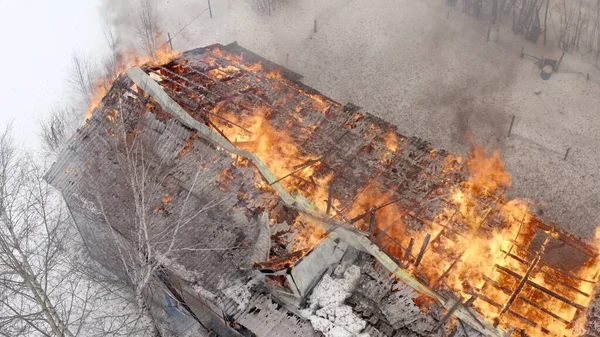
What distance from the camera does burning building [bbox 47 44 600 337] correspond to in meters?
11.9

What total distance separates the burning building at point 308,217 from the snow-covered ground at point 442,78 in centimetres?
1142

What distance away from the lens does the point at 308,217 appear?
13352mm

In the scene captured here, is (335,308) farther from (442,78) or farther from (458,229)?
(442,78)

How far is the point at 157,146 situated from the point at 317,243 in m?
6.87

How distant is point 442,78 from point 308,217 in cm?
2130

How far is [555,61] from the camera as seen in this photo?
30.3 meters

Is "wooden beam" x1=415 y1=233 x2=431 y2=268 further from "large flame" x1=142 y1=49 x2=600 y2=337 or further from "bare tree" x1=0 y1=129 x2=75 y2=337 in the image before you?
"bare tree" x1=0 y1=129 x2=75 y2=337

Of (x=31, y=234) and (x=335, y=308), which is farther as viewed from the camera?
(x=31, y=234)

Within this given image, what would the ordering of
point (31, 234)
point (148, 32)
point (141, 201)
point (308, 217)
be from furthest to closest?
point (148, 32) < point (31, 234) < point (141, 201) < point (308, 217)

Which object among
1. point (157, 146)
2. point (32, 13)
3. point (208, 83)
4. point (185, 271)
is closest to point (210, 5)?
point (32, 13)

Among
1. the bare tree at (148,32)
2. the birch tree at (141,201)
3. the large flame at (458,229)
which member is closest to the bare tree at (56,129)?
the bare tree at (148,32)

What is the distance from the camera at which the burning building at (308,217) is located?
11.9 metres

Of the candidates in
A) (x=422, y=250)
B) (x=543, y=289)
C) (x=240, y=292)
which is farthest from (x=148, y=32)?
(x=543, y=289)

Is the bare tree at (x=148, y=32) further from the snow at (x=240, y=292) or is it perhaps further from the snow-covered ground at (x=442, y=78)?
the snow at (x=240, y=292)
